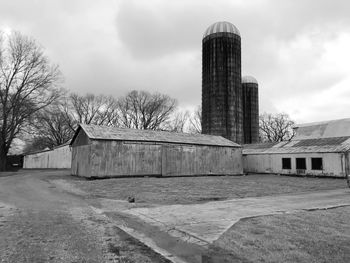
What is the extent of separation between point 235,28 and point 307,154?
21.0 meters

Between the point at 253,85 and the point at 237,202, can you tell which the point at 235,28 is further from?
the point at 237,202

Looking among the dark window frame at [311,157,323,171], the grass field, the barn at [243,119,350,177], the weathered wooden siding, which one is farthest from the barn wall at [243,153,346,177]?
the grass field

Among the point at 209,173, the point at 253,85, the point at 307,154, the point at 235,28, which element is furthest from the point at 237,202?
the point at 253,85

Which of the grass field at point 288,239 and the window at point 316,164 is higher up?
the window at point 316,164

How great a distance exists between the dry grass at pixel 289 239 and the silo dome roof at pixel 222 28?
34.8 meters

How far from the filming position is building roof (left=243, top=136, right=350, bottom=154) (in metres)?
26.0

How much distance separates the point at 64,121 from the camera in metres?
56.9

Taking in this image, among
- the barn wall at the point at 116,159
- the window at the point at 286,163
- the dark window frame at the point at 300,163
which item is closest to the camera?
the barn wall at the point at 116,159

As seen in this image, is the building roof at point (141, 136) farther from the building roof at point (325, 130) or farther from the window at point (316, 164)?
the building roof at point (325, 130)

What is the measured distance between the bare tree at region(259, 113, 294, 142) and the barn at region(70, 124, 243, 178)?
40.3 metres

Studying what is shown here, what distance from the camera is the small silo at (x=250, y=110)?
46656 millimetres

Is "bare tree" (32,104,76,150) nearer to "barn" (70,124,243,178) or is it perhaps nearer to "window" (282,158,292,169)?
"barn" (70,124,243,178)

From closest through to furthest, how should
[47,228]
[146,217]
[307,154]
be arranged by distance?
[47,228] < [146,217] < [307,154]

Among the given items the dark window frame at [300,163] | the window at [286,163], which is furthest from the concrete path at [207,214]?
the window at [286,163]
